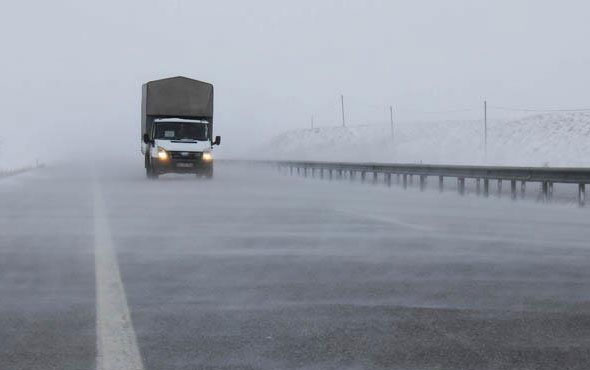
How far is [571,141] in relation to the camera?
125938 millimetres

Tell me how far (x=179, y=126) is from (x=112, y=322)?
30158mm

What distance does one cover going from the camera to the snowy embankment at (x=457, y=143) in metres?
118

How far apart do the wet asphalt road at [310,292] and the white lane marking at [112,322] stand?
2.8 inches

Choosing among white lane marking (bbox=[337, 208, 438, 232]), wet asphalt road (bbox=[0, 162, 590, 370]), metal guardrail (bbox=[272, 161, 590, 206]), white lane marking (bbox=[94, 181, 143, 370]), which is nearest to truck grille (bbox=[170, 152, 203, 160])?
metal guardrail (bbox=[272, 161, 590, 206])

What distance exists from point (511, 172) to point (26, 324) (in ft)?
60.6

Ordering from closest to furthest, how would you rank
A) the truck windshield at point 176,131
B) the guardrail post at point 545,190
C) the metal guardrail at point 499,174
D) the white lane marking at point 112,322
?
the white lane marking at point 112,322 < the metal guardrail at point 499,174 < the guardrail post at point 545,190 < the truck windshield at point 176,131

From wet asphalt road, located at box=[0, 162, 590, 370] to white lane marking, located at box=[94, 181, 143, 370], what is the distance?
0.23 ft

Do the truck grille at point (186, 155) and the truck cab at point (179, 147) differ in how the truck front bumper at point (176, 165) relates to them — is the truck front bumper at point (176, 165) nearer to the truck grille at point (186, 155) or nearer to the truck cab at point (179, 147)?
the truck cab at point (179, 147)

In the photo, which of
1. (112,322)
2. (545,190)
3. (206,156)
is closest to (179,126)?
(206,156)

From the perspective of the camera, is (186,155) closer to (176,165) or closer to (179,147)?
(179,147)

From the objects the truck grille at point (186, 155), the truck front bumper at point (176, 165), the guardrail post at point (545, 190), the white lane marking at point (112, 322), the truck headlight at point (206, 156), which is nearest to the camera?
the white lane marking at point (112, 322)

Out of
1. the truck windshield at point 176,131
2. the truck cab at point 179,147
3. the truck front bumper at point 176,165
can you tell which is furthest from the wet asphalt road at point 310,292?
the truck windshield at point 176,131

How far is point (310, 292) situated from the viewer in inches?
312

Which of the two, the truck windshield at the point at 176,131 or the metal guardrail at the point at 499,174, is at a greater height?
the truck windshield at the point at 176,131
